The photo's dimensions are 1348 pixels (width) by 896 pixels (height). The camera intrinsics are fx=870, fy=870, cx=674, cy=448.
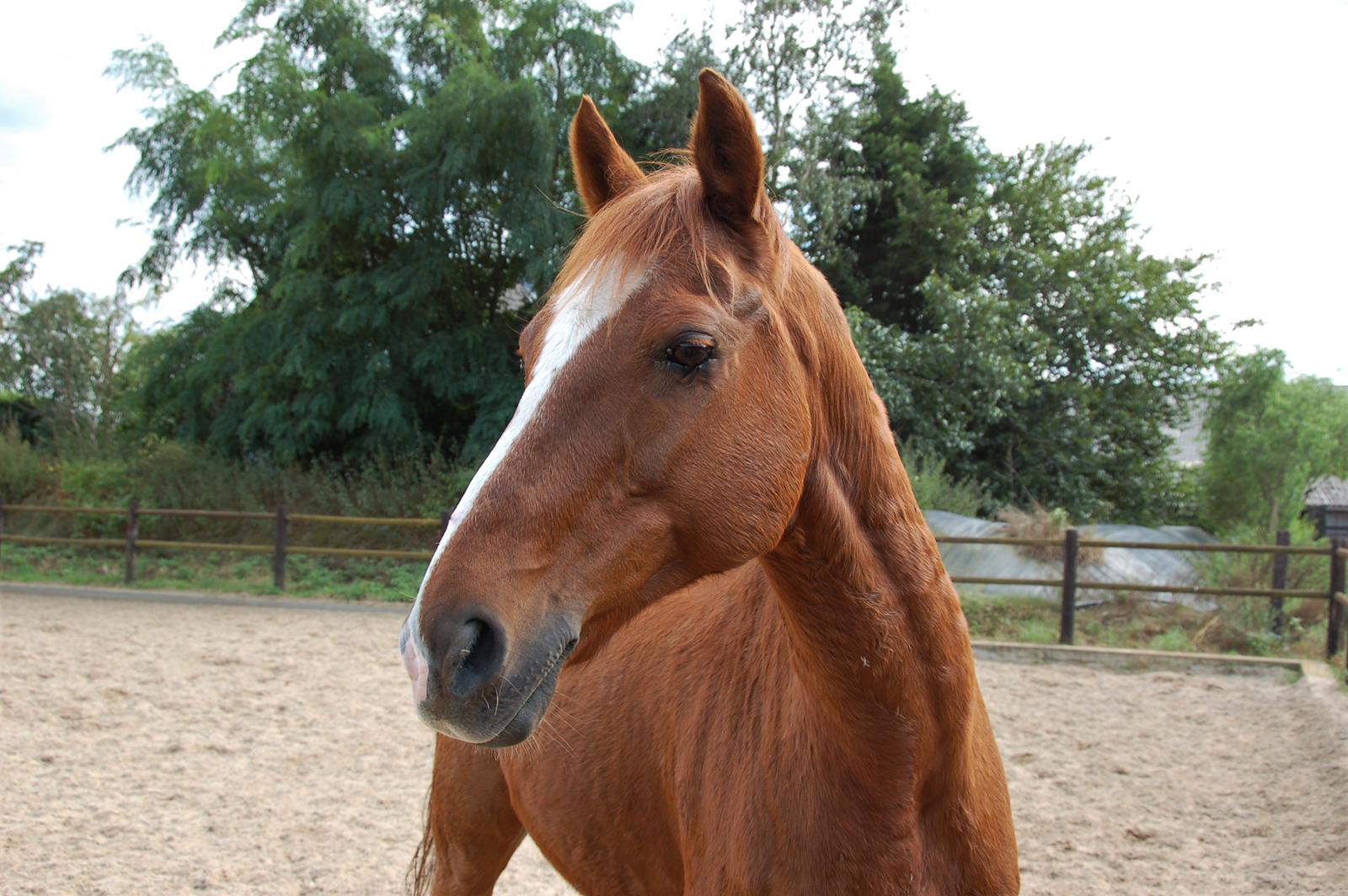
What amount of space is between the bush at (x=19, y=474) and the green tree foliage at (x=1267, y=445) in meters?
19.1

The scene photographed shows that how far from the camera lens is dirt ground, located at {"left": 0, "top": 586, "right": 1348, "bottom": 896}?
379 centimetres

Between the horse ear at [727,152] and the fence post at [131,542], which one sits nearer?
the horse ear at [727,152]

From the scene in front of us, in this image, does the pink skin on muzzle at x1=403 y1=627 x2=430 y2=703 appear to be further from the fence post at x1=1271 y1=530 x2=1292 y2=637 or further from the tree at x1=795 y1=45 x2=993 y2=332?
the tree at x1=795 y1=45 x2=993 y2=332

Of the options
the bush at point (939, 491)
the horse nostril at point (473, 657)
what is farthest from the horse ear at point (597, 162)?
the bush at point (939, 491)

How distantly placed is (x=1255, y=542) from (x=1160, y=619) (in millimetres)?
2461

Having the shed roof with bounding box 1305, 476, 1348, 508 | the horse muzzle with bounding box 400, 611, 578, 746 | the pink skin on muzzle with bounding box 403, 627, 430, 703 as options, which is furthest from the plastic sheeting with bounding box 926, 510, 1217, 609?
the pink skin on muzzle with bounding box 403, 627, 430, 703

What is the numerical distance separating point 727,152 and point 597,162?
0.41m

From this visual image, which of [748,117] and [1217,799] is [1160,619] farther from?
[748,117]

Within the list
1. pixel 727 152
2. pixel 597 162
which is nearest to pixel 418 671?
pixel 727 152

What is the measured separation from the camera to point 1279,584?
817 cm

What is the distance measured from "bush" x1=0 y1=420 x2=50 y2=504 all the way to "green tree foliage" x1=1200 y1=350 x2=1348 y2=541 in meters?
19.1

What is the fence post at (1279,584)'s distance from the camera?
8.10m

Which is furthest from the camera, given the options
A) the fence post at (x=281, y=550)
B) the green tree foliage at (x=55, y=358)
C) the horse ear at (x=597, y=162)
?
the green tree foliage at (x=55, y=358)

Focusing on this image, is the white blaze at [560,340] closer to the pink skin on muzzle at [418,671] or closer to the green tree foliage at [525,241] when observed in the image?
the pink skin on muzzle at [418,671]
